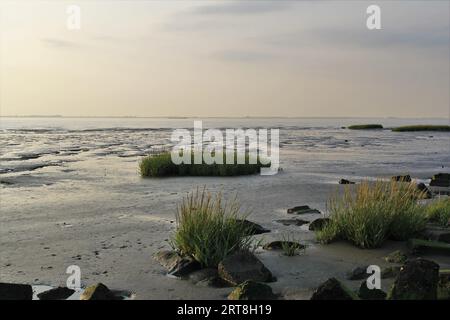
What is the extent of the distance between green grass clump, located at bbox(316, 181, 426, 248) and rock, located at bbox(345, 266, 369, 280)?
2061 mm

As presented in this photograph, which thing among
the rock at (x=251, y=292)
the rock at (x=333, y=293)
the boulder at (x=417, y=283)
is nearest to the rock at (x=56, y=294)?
Result: the rock at (x=251, y=292)

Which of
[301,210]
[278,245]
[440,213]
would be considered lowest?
[301,210]

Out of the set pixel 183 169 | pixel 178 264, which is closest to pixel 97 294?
pixel 178 264

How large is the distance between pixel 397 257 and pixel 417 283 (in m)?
3.10

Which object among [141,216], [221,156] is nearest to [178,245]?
[141,216]

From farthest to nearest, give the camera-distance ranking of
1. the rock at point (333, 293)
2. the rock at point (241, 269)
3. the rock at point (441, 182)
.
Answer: the rock at point (441, 182), the rock at point (241, 269), the rock at point (333, 293)

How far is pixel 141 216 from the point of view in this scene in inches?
658

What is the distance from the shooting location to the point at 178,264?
1042cm

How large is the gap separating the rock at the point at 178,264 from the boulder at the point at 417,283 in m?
4.03

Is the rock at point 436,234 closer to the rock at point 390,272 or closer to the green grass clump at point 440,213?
the green grass clump at point 440,213

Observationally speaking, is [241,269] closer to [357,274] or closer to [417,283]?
[357,274]

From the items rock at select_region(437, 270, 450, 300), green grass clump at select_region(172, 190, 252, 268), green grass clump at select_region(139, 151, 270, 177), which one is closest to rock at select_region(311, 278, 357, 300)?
rock at select_region(437, 270, 450, 300)

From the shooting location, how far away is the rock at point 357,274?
32.0ft
